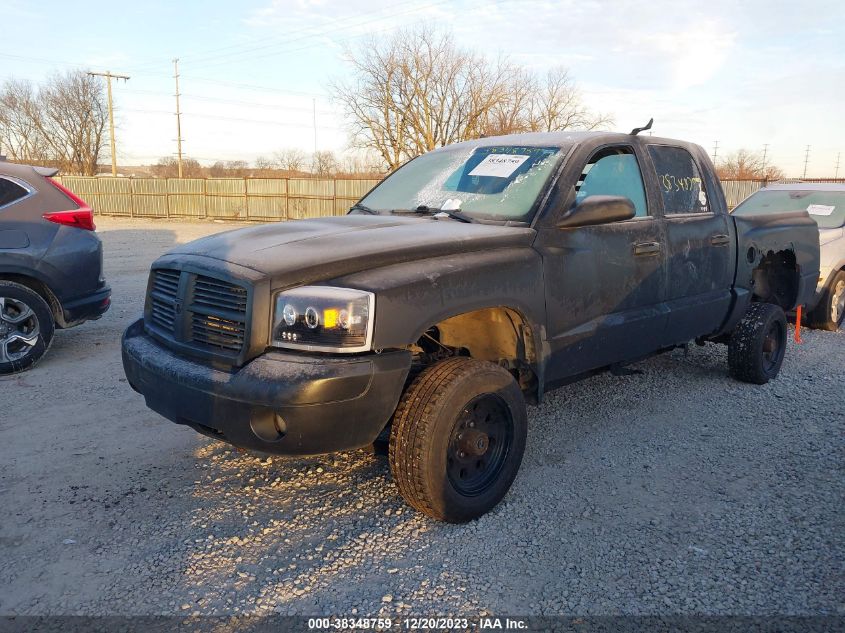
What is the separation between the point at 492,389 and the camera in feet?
10.6

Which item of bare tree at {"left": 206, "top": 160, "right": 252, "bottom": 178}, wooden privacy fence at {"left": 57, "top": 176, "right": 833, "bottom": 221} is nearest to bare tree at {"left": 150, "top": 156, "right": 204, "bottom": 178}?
bare tree at {"left": 206, "top": 160, "right": 252, "bottom": 178}

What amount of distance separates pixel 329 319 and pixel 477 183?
5.45ft

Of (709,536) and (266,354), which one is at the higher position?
(266,354)

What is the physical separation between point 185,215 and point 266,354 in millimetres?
31846

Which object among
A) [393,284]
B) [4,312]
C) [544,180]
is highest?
[544,180]

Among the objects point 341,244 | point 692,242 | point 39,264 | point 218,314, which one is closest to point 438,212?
point 341,244

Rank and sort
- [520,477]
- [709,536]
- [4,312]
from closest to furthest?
[709,536] → [520,477] → [4,312]

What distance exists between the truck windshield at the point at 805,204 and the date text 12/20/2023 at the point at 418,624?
23.4 ft

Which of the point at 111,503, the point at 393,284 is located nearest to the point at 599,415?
the point at 393,284

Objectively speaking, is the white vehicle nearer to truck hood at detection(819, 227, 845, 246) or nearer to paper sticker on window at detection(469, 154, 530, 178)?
truck hood at detection(819, 227, 845, 246)

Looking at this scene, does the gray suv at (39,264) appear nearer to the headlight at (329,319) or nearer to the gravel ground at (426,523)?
the gravel ground at (426,523)

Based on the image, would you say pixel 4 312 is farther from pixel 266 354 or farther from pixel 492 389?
pixel 492 389

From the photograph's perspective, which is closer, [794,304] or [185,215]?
[794,304]

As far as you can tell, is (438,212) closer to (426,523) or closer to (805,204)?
(426,523)
